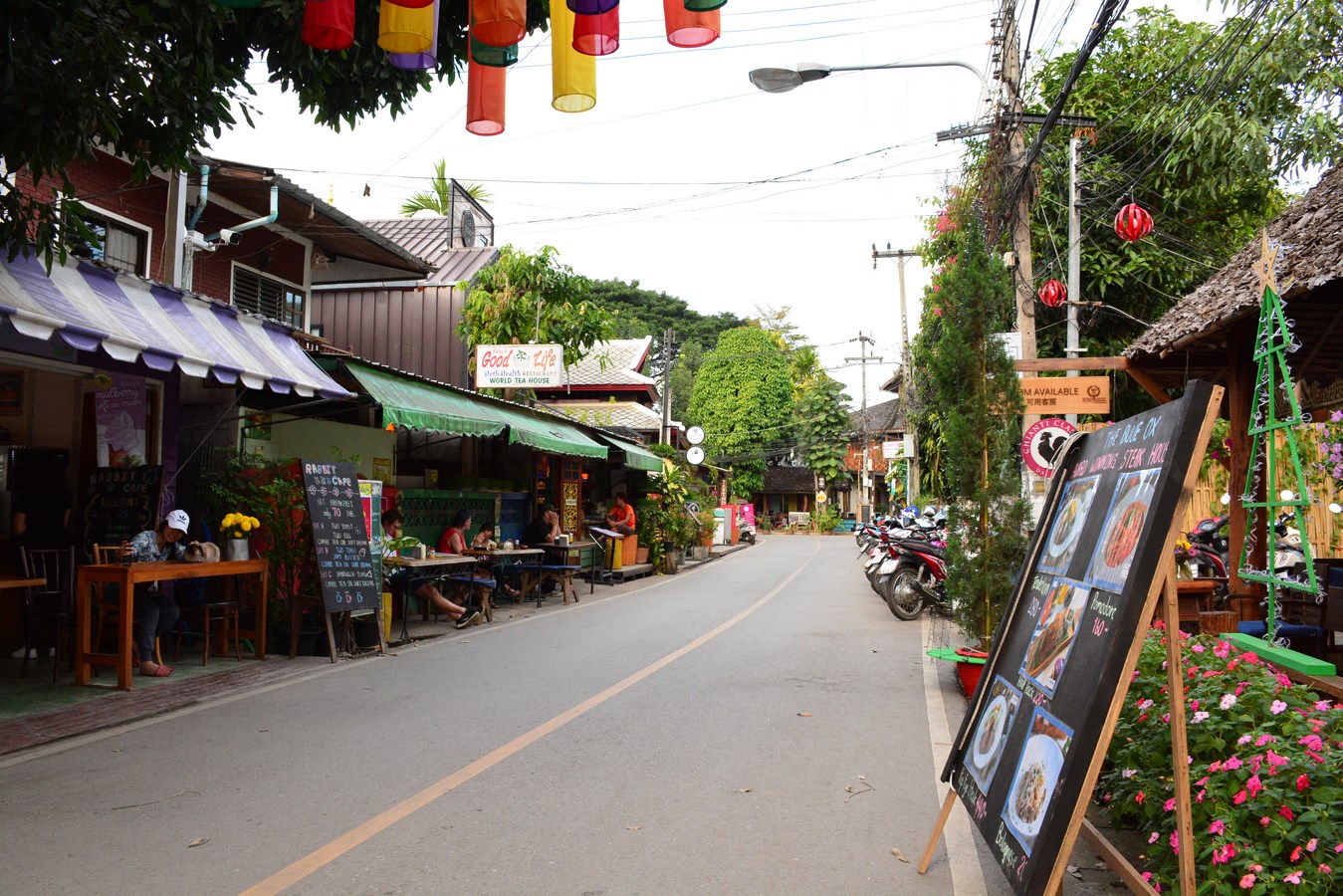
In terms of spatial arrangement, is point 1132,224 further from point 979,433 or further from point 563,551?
point 563,551

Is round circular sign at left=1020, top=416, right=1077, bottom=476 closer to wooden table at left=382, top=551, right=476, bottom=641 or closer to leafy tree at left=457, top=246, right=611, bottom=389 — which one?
wooden table at left=382, top=551, right=476, bottom=641

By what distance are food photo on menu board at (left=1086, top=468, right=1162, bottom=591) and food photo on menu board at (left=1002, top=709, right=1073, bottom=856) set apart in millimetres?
548

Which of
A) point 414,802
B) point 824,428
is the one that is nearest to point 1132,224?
point 414,802

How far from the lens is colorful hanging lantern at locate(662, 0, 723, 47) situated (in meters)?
5.56

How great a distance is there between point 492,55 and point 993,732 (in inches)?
203

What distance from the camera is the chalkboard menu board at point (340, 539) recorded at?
10219mm

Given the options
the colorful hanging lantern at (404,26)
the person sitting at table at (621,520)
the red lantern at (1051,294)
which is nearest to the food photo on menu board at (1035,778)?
the colorful hanging lantern at (404,26)

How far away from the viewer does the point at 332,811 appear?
5.12m

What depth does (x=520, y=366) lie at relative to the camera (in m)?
17.6

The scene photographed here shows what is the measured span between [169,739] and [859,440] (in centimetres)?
6330

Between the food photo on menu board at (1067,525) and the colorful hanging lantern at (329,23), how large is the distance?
15.5 feet

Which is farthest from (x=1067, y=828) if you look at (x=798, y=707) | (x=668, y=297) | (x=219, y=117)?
(x=668, y=297)

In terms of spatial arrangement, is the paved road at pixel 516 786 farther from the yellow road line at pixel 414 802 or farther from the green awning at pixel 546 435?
the green awning at pixel 546 435

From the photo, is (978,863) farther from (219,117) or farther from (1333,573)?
(219,117)
